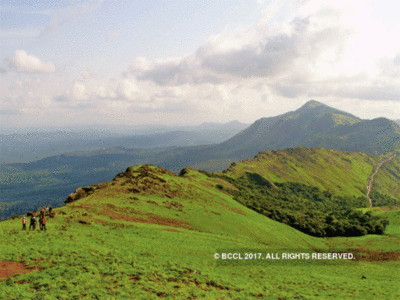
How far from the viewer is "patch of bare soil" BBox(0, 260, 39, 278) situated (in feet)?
101

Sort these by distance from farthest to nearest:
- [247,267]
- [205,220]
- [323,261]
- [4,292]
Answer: [205,220], [323,261], [247,267], [4,292]

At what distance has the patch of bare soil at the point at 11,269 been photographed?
3066 centimetres

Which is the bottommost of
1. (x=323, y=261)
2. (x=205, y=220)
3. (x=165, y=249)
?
(x=323, y=261)

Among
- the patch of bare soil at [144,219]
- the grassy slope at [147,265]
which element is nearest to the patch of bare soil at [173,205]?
the grassy slope at [147,265]

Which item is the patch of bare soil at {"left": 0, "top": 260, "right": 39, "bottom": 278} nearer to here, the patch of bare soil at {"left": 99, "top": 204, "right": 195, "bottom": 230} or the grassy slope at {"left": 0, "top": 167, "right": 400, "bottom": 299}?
the grassy slope at {"left": 0, "top": 167, "right": 400, "bottom": 299}

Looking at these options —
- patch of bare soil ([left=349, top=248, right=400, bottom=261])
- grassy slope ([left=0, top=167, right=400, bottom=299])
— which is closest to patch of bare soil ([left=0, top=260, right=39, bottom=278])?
grassy slope ([left=0, top=167, right=400, bottom=299])

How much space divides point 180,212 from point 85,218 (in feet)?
130

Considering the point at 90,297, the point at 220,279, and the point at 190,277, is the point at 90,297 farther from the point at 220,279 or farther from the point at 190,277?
the point at 220,279

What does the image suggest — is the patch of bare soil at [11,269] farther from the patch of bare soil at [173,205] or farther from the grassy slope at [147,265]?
the patch of bare soil at [173,205]

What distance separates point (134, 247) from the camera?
49438 mm

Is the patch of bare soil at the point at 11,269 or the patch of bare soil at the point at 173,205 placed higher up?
the patch of bare soil at the point at 11,269

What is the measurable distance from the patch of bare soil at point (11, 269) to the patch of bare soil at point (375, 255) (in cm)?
10650

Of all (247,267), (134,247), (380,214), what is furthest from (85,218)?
(380,214)

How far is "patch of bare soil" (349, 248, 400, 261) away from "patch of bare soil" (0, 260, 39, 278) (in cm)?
10650
